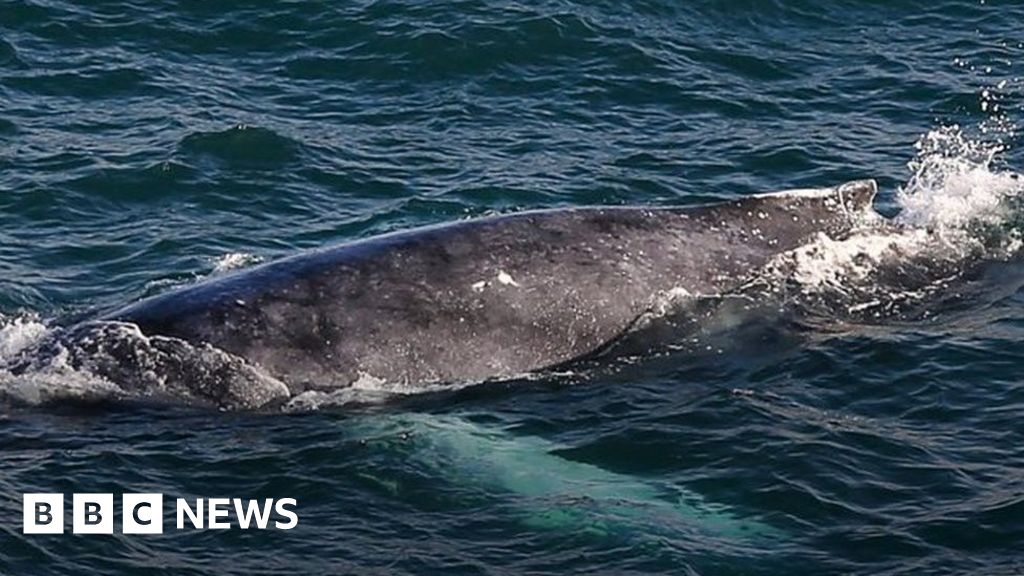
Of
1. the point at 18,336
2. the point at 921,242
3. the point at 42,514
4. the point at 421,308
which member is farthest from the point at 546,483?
the point at 921,242

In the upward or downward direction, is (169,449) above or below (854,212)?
below

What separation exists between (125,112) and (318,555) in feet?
50.9

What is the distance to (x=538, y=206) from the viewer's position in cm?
2386

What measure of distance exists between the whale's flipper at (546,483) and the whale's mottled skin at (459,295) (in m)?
0.84

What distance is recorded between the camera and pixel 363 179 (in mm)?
25297

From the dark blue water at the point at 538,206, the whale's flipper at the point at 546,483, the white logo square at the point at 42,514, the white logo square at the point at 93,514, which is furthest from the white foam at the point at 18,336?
the whale's flipper at the point at 546,483

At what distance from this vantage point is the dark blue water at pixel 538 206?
557 inches

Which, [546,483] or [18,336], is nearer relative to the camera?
[546,483]

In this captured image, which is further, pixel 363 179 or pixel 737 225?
pixel 363 179

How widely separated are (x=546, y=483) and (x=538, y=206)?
30.6ft

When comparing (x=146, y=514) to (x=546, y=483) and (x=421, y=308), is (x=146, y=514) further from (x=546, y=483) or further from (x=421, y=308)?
(x=421, y=308)

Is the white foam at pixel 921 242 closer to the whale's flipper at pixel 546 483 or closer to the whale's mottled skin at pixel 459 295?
the whale's mottled skin at pixel 459 295

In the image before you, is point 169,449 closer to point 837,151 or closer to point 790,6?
→ point 837,151

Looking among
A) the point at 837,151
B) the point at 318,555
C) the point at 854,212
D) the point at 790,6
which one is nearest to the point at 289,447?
the point at 318,555
